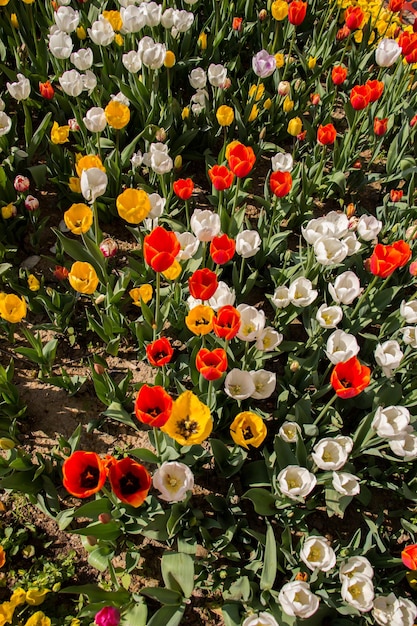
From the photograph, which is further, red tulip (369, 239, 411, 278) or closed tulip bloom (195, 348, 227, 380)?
red tulip (369, 239, 411, 278)

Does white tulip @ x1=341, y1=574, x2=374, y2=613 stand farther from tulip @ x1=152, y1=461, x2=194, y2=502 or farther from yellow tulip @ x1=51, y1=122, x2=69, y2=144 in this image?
yellow tulip @ x1=51, y1=122, x2=69, y2=144

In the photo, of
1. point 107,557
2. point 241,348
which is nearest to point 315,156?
point 241,348

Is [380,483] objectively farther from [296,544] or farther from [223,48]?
[223,48]

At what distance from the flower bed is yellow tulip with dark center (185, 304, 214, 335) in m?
0.02

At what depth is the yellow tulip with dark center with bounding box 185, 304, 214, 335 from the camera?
6.56 ft

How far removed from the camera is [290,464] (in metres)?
2.18

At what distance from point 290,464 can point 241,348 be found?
604mm

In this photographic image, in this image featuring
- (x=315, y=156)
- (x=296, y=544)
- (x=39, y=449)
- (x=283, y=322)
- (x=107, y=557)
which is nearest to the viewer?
(x=107, y=557)

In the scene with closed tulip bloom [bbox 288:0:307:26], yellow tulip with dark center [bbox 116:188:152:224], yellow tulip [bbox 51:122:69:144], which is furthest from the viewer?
closed tulip bloom [bbox 288:0:307:26]

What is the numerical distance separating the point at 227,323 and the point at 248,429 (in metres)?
0.50

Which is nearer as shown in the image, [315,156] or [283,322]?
[283,322]

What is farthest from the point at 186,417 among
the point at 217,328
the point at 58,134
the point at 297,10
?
the point at 297,10

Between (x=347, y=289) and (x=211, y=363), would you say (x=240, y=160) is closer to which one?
(x=347, y=289)

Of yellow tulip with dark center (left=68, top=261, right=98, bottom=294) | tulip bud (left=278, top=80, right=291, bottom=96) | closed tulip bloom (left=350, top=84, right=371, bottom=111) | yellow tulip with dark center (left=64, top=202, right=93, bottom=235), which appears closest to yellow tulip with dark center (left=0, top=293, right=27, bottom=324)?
yellow tulip with dark center (left=68, top=261, right=98, bottom=294)
